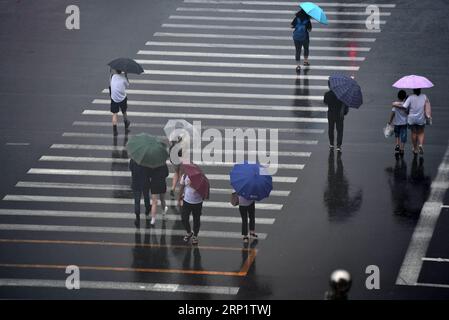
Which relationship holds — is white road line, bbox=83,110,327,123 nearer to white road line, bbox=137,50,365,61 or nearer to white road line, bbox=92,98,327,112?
white road line, bbox=92,98,327,112

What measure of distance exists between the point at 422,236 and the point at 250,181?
3.55 m

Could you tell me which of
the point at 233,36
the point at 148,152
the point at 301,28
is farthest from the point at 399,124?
the point at 233,36

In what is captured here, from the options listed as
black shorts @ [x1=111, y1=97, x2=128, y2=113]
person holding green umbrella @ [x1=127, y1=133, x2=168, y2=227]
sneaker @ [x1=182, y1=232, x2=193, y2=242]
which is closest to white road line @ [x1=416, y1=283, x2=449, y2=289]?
sneaker @ [x1=182, y1=232, x2=193, y2=242]

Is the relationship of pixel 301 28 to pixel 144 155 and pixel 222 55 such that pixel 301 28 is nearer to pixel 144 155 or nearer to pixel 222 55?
pixel 222 55

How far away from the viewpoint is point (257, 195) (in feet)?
72.7

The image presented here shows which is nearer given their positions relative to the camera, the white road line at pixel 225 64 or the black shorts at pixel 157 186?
the black shorts at pixel 157 186

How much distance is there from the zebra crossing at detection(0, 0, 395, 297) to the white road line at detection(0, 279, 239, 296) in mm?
24

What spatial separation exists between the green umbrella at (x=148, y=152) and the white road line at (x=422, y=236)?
4897 mm

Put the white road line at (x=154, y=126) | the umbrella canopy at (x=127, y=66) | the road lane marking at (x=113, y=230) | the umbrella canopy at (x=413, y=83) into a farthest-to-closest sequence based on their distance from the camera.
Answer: the white road line at (x=154, y=126)
the umbrella canopy at (x=127, y=66)
the umbrella canopy at (x=413, y=83)
the road lane marking at (x=113, y=230)

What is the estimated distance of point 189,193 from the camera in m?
22.6

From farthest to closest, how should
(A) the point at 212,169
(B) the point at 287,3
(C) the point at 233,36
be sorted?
(B) the point at 287,3 → (C) the point at 233,36 → (A) the point at 212,169

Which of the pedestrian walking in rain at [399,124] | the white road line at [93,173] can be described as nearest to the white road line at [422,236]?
the pedestrian walking in rain at [399,124]

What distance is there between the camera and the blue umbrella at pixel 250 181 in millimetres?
22062

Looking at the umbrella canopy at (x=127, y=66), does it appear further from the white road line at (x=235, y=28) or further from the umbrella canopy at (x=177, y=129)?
the white road line at (x=235, y=28)
